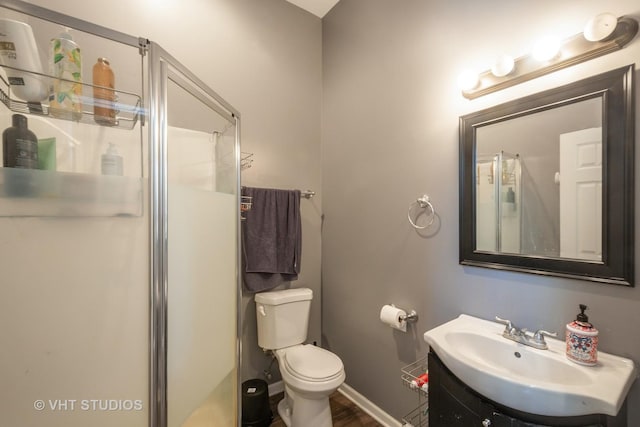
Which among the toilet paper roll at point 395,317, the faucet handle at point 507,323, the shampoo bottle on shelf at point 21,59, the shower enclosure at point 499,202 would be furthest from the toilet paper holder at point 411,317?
the shampoo bottle on shelf at point 21,59

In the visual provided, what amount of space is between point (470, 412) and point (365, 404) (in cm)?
113

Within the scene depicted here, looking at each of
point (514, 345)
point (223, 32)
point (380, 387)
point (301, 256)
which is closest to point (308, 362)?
point (380, 387)

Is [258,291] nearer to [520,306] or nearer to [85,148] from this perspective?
[85,148]

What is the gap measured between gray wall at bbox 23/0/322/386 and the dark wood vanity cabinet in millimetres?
1258

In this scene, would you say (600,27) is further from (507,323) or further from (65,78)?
(65,78)

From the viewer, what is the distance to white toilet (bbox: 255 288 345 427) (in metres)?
1.51

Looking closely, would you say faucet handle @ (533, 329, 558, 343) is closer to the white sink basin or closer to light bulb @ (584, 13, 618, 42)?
the white sink basin

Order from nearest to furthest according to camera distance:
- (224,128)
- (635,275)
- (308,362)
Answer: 1. (635,275)
2. (224,128)
3. (308,362)

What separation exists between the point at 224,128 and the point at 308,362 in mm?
1499

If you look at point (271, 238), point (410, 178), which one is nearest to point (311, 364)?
point (271, 238)

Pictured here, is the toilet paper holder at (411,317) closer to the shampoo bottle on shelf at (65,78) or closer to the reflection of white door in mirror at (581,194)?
the reflection of white door in mirror at (581,194)

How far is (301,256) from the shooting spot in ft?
7.11

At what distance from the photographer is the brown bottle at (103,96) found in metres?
0.97

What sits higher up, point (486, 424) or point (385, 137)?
point (385, 137)
